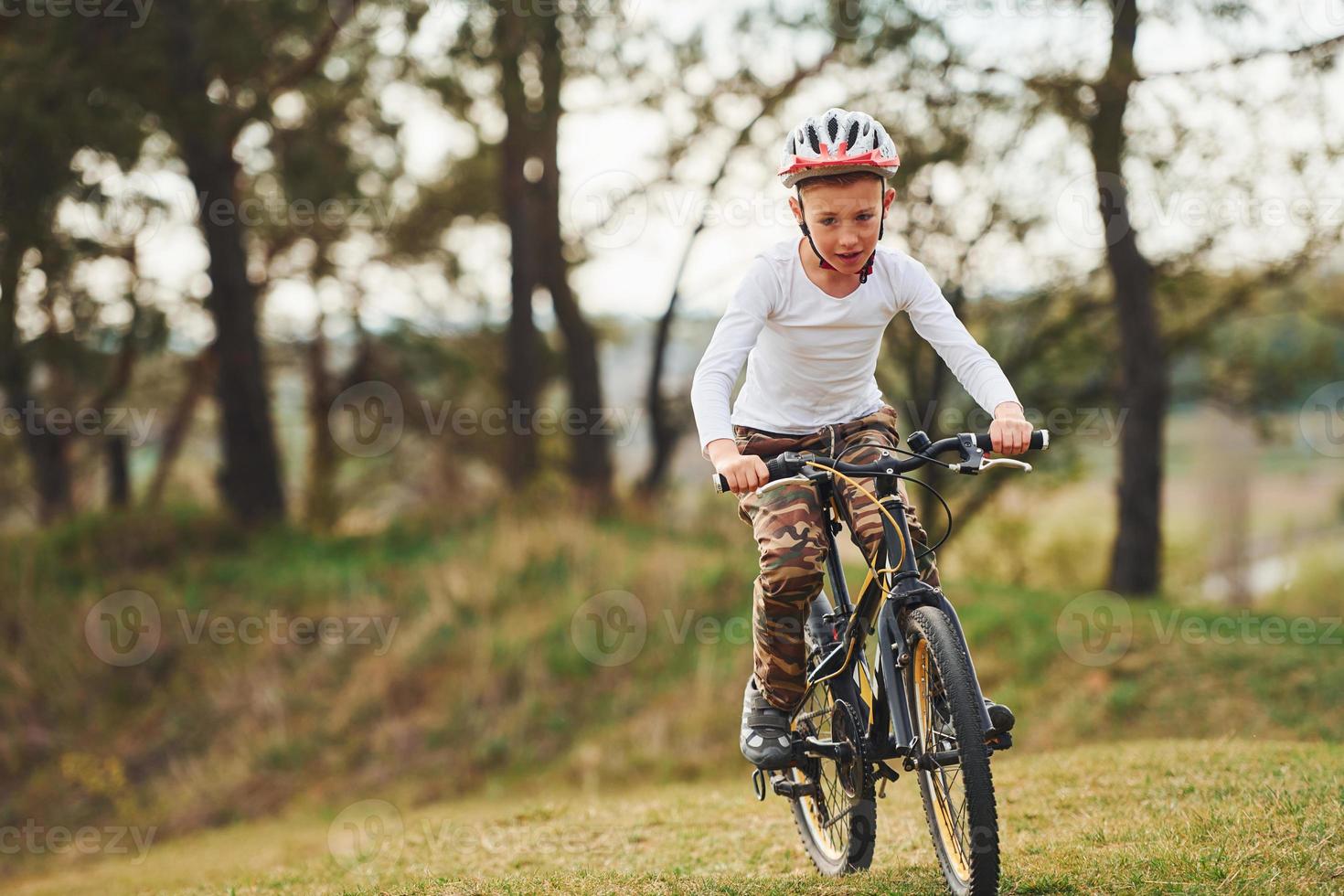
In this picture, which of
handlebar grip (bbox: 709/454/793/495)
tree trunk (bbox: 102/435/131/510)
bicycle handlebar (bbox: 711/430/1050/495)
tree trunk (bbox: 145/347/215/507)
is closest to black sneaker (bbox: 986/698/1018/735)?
bicycle handlebar (bbox: 711/430/1050/495)

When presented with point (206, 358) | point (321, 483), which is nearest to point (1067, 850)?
point (321, 483)

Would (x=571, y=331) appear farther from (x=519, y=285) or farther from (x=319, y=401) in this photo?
(x=319, y=401)

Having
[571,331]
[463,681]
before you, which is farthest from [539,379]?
[463,681]

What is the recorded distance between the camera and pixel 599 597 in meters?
11.9

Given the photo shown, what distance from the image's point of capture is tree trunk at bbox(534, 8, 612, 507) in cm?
1642

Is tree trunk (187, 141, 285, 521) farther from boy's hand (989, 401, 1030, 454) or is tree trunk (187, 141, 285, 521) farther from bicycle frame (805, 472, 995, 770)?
boy's hand (989, 401, 1030, 454)

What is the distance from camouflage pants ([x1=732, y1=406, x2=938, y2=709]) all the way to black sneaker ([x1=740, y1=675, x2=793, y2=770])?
0.15 ft

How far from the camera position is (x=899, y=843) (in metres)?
5.26

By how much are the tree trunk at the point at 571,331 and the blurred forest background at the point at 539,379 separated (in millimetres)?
55

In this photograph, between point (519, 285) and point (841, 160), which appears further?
point (519, 285)

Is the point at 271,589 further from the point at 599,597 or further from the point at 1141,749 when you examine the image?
the point at 1141,749

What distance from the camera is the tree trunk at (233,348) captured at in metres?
15.1

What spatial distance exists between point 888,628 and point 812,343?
1.02 m

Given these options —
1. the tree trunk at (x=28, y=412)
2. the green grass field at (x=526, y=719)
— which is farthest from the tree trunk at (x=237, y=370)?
the tree trunk at (x=28, y=412)
